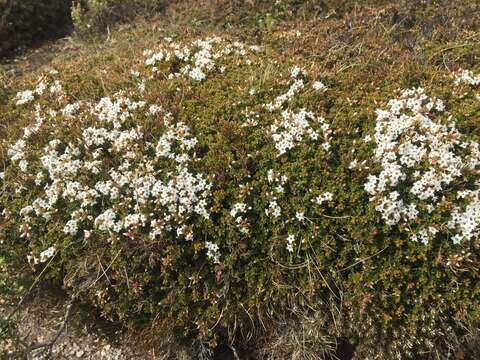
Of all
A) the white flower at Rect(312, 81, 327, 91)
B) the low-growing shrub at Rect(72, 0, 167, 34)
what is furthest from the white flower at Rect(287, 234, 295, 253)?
the low-growing shrub at Rect(72, 0, 167, 34)

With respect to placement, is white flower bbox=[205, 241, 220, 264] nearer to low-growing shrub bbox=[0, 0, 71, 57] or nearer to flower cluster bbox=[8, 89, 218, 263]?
flower cluster bbox=[8, 89, 218, 263]

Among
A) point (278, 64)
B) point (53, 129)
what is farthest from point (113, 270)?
point (278, 64)

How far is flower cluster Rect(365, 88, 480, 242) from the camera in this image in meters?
3.90

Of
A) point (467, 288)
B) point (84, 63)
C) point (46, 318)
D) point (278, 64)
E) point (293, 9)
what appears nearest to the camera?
point (467, 288)

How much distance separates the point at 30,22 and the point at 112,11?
2.04m

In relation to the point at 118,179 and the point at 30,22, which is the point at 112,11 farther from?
the point at 118,179

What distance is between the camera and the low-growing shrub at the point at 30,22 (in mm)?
9305

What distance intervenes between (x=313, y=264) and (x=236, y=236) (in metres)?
0.81

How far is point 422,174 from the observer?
13.4 feet

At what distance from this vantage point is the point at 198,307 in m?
4.35

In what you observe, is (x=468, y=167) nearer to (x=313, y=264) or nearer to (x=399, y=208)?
(x=399, y=208)

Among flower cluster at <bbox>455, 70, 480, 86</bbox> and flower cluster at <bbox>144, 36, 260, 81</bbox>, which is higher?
flower cluster at <bbox>144, 36, 260, 81</bbox>

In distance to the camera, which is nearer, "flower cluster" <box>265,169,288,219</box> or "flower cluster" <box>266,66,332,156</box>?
"flower cluster" <box>265,169,288,219</box>

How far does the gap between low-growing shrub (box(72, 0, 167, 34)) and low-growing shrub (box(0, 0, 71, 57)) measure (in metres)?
1.06
